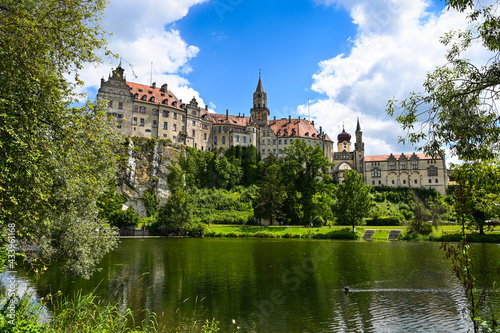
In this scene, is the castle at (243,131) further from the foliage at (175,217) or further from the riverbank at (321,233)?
the riverbank at (321,233)

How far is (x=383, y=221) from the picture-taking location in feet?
185

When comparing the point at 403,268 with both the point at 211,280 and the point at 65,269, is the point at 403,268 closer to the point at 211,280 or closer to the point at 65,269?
the point at 211,280

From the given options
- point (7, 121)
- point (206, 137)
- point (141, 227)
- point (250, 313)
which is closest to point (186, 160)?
point (206, 137)

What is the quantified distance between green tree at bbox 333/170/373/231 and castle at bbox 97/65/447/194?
107ft

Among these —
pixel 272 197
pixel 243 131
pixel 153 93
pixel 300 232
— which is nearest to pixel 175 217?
pixel 272 197

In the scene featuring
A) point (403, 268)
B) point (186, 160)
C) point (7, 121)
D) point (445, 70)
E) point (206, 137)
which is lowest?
point (403, 268)

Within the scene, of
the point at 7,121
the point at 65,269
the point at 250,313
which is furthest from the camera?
the point at 65,269

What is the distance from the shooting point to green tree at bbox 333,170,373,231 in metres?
48.5

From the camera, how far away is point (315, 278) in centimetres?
1942

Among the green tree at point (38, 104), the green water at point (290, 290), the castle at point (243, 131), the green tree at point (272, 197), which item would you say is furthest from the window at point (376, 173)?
the green tree at point (38, 104)

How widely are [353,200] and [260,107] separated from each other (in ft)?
206

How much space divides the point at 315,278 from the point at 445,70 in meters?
14.6

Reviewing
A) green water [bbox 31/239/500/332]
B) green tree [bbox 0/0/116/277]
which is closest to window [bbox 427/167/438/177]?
green water [bbox 31/239/500/332]

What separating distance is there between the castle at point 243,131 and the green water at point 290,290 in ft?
174
